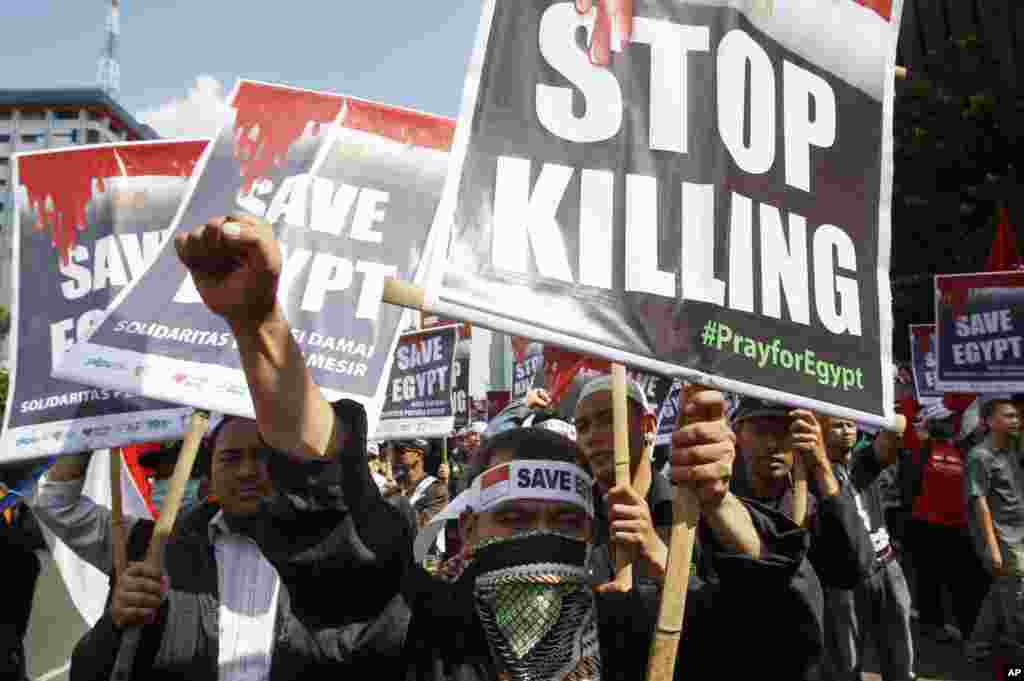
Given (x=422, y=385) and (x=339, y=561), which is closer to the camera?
(x=339, y=561)

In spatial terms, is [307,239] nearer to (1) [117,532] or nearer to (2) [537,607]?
(1) [117,532]

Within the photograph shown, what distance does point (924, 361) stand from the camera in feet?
27.8

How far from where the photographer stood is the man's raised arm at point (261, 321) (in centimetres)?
152

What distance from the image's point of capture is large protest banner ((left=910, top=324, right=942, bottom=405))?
838 cm

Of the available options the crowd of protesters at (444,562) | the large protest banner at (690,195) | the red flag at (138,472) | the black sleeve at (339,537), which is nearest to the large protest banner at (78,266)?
the crowd of protesters at (444,562)

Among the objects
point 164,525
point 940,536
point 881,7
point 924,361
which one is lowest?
point 164,525

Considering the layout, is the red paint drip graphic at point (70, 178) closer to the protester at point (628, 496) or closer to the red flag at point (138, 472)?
the red flag at point (138, 472)

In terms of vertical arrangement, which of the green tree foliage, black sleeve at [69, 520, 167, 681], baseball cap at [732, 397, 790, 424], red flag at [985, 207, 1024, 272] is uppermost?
the green tree foliage

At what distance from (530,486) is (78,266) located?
220 cm

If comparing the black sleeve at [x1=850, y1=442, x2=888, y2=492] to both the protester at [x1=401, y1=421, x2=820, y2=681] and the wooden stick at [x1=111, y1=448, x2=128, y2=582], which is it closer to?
the protester at [x1=401, y1=421, x2=820, y2=681]

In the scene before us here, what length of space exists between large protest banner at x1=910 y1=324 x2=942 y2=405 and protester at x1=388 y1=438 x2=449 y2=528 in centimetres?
436

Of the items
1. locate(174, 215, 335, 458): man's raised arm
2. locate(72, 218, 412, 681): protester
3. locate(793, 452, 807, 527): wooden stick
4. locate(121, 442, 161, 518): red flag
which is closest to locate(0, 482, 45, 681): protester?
locate(121, 442, 161, 518): red flag

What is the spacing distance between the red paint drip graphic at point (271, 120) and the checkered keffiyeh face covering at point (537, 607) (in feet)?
6.49

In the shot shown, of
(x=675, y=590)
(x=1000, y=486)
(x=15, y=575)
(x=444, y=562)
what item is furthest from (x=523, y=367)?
(x=675, y=590)
